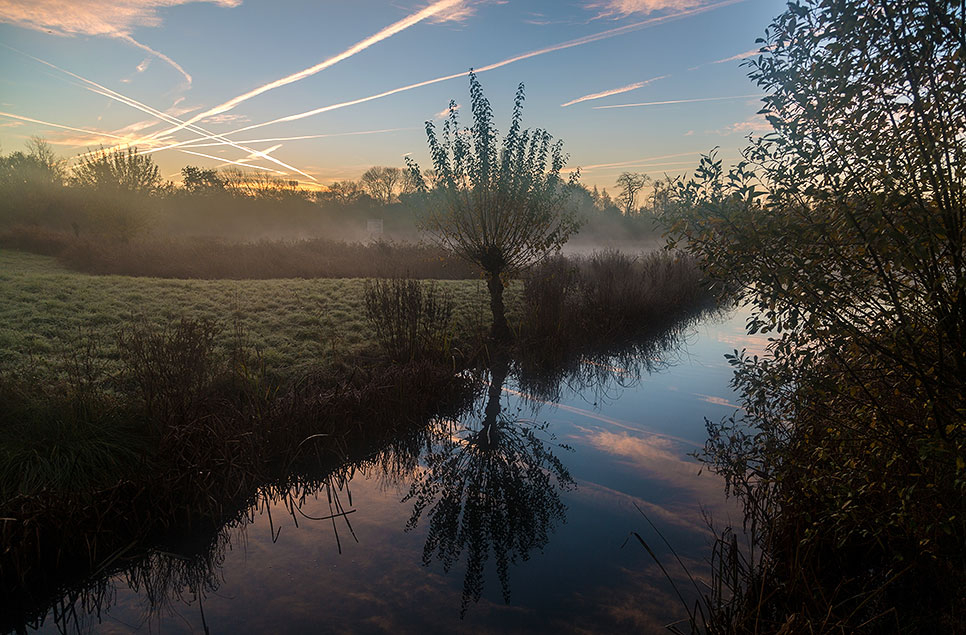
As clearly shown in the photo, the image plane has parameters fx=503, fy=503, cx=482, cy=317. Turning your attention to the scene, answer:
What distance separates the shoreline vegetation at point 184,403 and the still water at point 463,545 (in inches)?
17.6

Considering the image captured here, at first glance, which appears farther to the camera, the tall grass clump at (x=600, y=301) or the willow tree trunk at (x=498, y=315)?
the tall grass clump at (x=600, y=301)

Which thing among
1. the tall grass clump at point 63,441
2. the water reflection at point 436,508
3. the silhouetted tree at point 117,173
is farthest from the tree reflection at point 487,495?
the silhouetted tree at point 117,173

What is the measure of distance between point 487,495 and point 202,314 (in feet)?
28.8

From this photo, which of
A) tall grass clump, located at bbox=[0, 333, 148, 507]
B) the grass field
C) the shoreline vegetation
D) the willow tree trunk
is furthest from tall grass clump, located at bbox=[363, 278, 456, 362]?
tall grass clump, located at bbox=[0, 333, 148, 507]

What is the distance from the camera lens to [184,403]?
5414 millimetres

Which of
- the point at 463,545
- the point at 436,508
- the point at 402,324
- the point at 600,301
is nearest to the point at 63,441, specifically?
the point at 436,508

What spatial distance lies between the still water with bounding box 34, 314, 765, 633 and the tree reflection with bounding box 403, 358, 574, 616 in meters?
0.02

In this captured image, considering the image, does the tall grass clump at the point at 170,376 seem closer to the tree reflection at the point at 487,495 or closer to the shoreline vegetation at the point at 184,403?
the shoreline vegetation at the point at 184,403

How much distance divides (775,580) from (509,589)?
2.04 m

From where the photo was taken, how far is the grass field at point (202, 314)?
846cm

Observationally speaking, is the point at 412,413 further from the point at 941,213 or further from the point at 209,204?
the point at 209,204

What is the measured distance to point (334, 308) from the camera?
1308cm

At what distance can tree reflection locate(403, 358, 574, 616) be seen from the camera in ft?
15.0

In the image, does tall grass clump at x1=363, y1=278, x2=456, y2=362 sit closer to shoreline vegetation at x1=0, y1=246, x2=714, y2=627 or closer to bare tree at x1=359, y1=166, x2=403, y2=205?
shoreline vegetation at x1=0, y1=246, x2=714, y2=627
